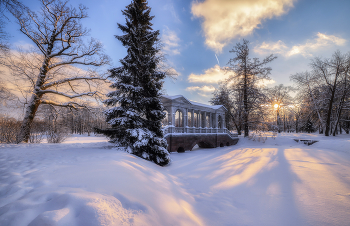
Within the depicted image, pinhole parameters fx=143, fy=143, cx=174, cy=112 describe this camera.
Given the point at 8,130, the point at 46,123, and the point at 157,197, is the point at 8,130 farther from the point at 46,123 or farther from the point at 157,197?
the point at 157,197

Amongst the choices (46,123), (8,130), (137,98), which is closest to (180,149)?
(137,98)

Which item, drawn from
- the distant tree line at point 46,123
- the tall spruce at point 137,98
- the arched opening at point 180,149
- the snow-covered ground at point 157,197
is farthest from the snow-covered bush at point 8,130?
the arched opening at point 180,149

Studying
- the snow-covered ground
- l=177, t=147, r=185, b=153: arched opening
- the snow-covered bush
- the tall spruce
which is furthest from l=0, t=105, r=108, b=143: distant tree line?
l=177, t=147, r=185, b=153: arched opening

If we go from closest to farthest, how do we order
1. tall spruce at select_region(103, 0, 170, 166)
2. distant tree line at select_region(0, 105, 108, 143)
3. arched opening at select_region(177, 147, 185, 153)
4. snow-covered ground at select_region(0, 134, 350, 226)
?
snow-covered ground at select_region(0, 134, 350, 226) → tall spruce at select_region(103, 0, 170, 166) → distant tree line at select_region(0, 105, 108, 143) → arched opening at select_region(177, 147, 185, 153)

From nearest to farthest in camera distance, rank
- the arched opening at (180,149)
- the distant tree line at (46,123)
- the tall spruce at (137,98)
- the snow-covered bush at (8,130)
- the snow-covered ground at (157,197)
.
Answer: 1. the snow-covered ground at (157,197)
2. the tall spruce at (137,98)
3. the snow-covered bush at (8,130)
4. the distant tree line at (46,123)
5. the arched opening at (180,149)

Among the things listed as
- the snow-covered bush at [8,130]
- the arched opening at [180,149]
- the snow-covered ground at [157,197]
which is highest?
the snow-covered bush at [8,130]

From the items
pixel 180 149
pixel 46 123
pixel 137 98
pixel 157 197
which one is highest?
pixel 137 98

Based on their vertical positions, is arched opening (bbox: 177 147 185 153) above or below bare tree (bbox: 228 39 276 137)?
below

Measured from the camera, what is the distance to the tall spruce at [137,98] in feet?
24.2

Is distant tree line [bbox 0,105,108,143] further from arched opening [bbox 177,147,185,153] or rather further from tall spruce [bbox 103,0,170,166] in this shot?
arched opening [bbox 177,147,185,153]

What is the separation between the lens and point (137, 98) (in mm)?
8281

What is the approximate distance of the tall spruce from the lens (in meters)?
7.39

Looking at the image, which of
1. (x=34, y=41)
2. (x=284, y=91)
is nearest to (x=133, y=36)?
(x=34, y=41)

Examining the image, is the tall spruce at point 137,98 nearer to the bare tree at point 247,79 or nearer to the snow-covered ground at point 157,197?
the snow-covered ground at point 157,197
